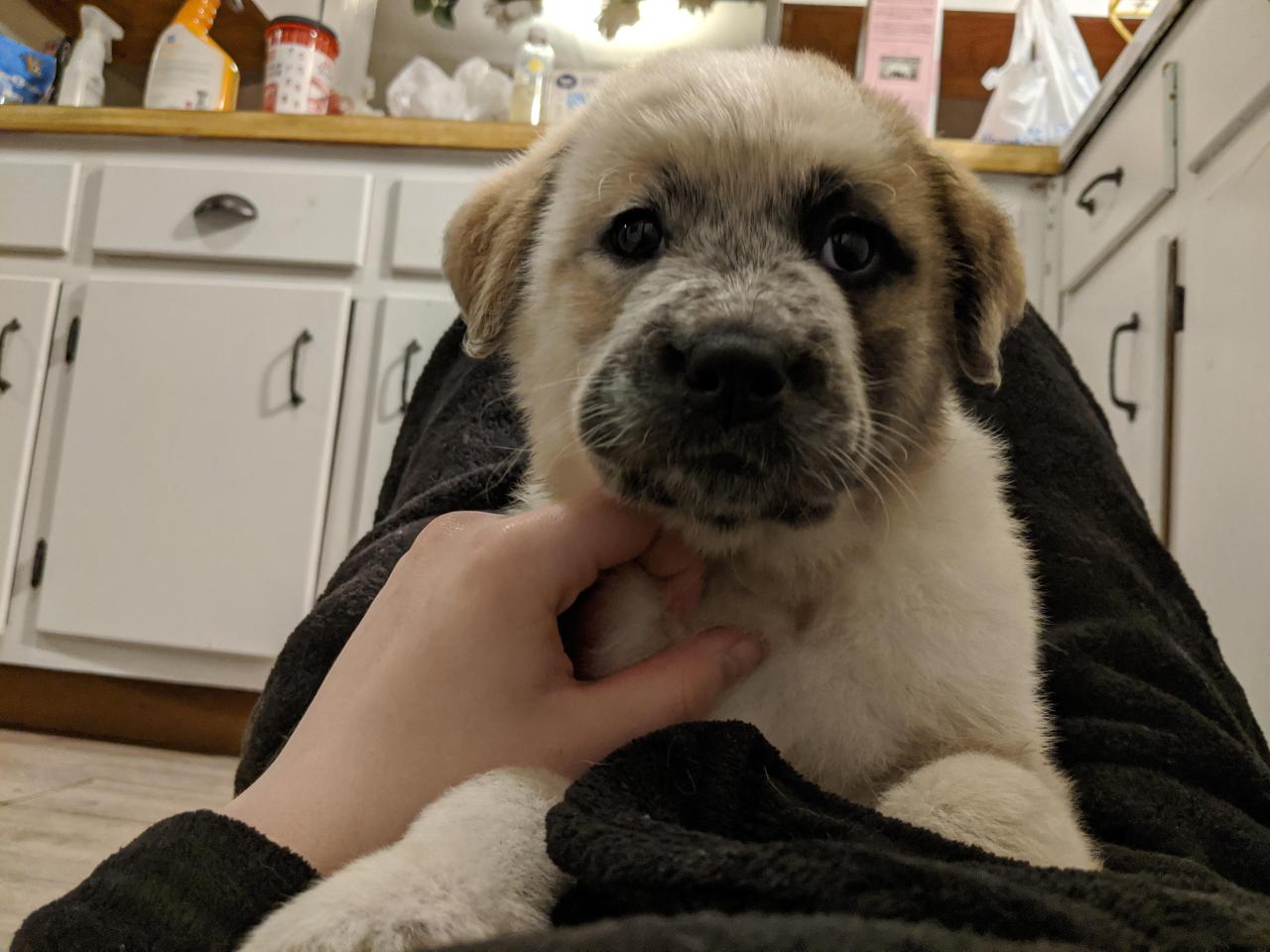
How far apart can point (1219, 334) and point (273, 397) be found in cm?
257

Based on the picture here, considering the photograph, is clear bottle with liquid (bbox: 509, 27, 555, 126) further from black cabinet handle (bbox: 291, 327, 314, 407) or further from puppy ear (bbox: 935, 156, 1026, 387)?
puppy ear (bbox: 935, 156, 1026, 387)

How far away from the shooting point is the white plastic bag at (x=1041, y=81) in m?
2.98

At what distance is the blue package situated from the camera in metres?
3.29

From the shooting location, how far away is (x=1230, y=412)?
5.65 feet

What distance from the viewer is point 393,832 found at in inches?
34.5

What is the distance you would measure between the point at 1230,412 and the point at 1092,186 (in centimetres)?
94

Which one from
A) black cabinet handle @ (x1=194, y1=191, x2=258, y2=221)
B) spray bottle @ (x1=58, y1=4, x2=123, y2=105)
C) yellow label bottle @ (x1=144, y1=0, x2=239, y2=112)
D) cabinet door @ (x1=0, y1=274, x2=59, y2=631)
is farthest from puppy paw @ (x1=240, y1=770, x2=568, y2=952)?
spray bottle @ (x1=58, y1=4, x2=123, y2=105)

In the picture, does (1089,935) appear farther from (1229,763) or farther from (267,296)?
(267,296)

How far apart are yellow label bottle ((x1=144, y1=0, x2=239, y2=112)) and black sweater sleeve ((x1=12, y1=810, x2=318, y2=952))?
322 cm

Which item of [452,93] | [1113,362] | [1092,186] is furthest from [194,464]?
[1092,186]

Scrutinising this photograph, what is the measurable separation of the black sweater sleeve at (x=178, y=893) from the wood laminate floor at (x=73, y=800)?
94 centimetres

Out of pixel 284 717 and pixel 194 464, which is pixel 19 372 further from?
pixel 284 717

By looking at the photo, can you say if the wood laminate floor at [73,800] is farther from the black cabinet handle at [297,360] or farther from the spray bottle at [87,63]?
the spray bottle at [87,63]

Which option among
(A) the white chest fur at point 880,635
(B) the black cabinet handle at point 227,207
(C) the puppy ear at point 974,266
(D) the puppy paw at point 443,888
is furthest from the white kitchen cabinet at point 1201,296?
(B) the black cabinet handle at point 227,207
